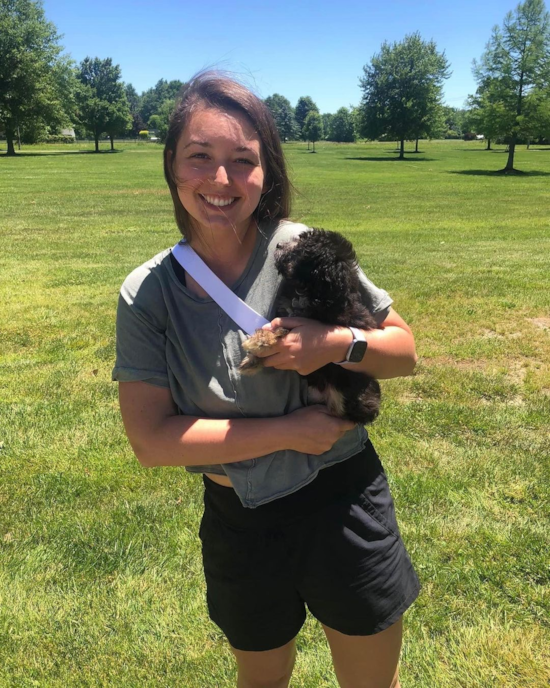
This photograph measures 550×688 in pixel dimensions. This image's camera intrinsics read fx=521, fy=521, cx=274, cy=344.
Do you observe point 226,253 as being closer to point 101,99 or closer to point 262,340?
point 262,340

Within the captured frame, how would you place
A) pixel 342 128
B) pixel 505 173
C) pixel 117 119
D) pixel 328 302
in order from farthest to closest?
pixel 342 128
pixel 117 119
pixel 505 173
pixel 328 302

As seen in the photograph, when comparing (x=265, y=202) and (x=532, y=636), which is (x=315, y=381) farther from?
(x=532, y=636)

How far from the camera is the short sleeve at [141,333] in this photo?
1763 millimetres

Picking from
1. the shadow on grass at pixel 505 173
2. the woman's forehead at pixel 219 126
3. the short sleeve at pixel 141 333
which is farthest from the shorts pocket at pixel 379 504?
the shadow on grass at pixel 505 173

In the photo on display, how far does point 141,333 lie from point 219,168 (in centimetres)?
61

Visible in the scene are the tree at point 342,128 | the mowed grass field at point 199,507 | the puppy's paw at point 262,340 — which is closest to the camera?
the puppy's paw at point 262,340

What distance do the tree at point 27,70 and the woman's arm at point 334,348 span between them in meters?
69.8

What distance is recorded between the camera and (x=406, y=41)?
229ft

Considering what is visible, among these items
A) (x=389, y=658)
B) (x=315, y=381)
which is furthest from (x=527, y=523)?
(x=315, y=381)

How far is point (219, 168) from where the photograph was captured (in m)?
1.73

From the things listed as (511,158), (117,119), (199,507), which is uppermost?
(117,119)

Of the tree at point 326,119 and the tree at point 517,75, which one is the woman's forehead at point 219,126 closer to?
the tree at point 517,75

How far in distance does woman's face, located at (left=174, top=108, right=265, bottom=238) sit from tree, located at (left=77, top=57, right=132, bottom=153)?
81.7m

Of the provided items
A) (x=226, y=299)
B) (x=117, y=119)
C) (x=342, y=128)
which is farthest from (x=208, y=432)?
(x=342, y=128)
